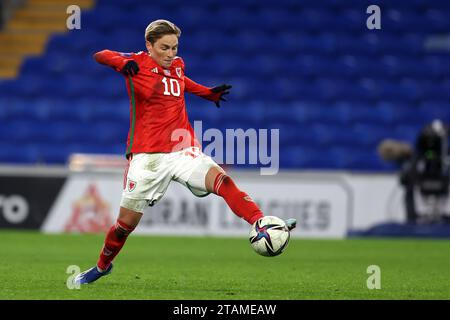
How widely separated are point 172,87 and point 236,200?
0.99 metres

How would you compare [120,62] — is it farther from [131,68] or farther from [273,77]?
[273,77]

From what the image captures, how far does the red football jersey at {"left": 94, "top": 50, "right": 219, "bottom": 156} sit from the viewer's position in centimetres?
688

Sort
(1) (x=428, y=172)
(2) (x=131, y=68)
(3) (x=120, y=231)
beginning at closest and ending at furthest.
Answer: (2) (x=131, y=68) < (3) (x=120, y=231) < (1) (x=428, y=172)

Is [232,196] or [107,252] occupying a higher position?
[232,196]

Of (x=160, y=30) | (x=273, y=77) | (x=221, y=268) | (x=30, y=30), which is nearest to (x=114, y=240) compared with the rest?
(x=160, y=30)

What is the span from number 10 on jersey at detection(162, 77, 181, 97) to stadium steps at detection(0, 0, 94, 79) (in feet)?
40.3

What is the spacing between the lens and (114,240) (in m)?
6.96

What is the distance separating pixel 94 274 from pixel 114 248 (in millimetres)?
272

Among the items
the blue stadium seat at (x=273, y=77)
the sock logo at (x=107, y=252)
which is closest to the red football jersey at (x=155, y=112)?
the sock logo at (x=107, y=252)

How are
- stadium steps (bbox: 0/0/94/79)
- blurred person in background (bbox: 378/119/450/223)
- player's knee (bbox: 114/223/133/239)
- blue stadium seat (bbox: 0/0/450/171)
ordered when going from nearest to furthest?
player's knee (bbox: 114/223/133/239)
blurred person in background (bbox: 378/119/450/223)
blue stadium seat (bbox: 0/0/450/171)
stadium steps (bbox: 0/0/94/79)

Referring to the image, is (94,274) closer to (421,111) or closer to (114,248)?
(114,248)

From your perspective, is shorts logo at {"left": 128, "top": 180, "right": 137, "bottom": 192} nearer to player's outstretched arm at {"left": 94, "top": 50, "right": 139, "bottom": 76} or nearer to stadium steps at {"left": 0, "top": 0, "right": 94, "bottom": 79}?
player's outstretched arm at {"left": 94, "top": 50, "right": 139, "bottom": 76}

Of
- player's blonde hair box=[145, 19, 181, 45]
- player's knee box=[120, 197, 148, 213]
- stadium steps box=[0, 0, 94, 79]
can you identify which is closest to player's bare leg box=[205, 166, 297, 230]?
player's knee box=[120, 197, 148, 213]
